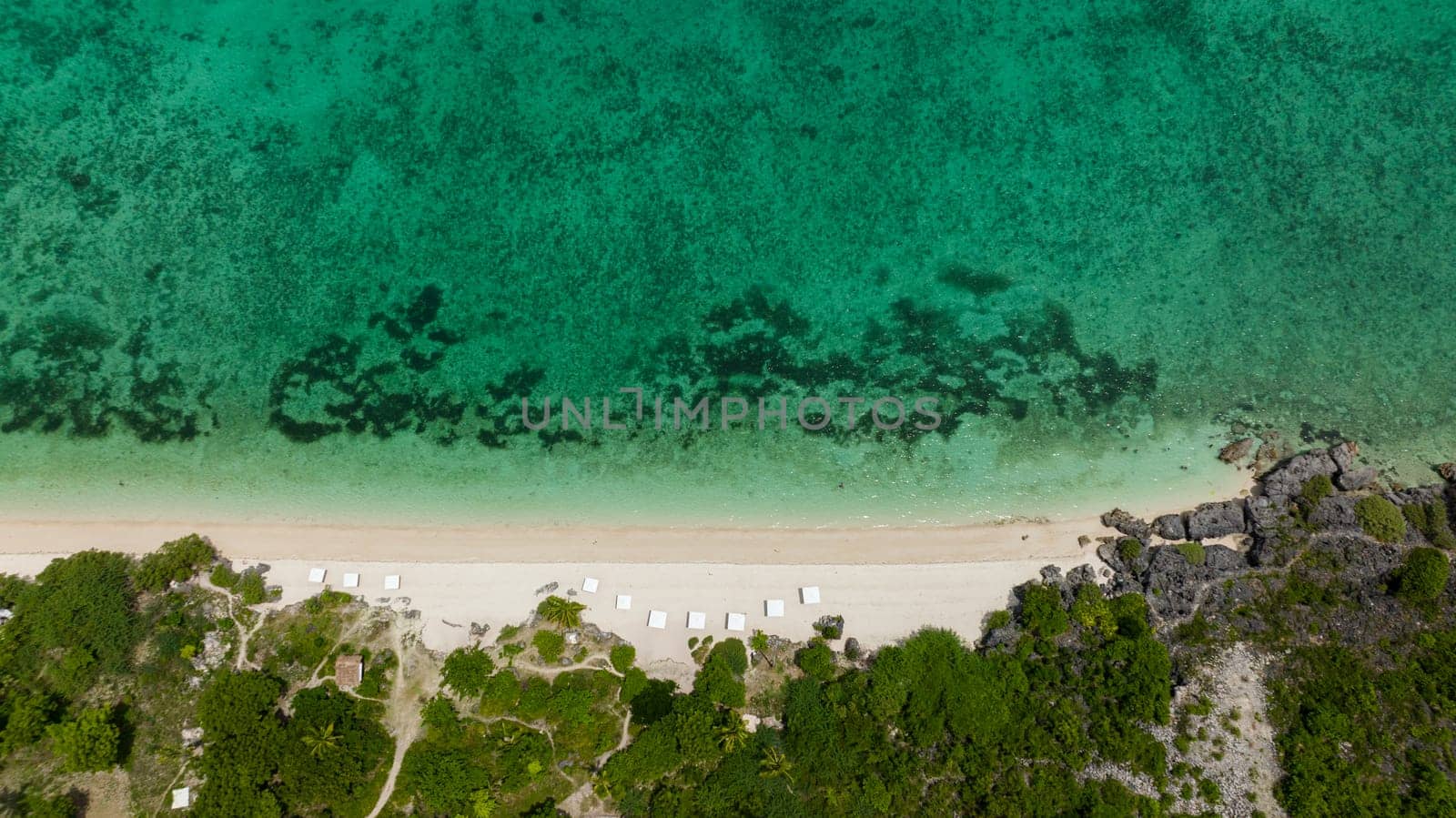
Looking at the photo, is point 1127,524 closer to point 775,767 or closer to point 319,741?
point 775,767

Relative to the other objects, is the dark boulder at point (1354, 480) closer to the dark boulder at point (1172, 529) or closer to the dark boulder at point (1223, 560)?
the dark boulder at point (1223, 560)

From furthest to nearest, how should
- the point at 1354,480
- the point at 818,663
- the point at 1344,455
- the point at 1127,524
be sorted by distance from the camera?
the point at 1344,455
the point at 1354,480
the point at 1127,524
the point at 818,663

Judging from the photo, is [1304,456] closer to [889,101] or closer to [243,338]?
[889,101]

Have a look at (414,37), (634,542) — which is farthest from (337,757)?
(414,37)

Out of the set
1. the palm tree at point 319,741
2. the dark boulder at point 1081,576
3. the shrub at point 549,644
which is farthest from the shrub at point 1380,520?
the palm tree at point 319,741

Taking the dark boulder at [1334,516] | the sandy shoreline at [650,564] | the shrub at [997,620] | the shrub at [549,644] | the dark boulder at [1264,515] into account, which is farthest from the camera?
the dark boulder at [1264,515]

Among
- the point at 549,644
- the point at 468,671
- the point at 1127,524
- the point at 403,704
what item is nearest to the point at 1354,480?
the point at 1127,524
